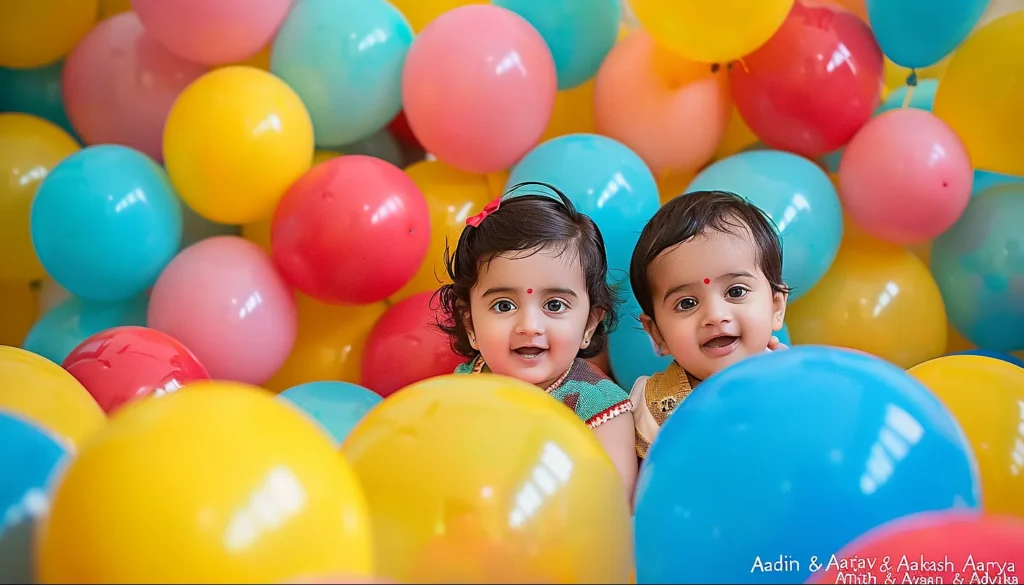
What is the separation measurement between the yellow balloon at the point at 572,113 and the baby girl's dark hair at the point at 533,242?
53cm

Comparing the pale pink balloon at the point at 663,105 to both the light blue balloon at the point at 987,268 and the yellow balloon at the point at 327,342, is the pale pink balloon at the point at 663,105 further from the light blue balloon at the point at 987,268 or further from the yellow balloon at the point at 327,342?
the yellow balloon at the point at 327,342

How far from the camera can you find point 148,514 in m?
0.68

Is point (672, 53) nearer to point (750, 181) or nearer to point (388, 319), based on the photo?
point (750, 181)

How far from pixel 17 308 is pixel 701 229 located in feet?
5.73

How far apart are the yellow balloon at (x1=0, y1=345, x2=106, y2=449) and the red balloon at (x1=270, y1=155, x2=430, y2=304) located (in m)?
0.64

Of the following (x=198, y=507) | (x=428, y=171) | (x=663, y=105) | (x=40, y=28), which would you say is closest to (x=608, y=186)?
(x=663, y=105)

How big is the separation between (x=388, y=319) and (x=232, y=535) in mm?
1245

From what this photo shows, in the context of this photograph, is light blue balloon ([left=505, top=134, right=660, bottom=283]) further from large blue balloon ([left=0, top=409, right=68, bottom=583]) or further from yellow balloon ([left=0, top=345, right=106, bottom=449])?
large blue balloon ([left=0, top=409, right=68, bottom=583])

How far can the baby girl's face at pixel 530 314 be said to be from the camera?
1.50 metres

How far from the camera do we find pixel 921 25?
71.5 inches

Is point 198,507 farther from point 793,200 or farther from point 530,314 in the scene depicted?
point 793,200

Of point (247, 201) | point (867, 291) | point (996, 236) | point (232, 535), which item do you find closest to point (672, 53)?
point (867, 291)

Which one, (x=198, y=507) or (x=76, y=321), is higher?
(x=198, y=507)

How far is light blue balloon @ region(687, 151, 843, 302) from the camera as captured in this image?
5.81 feet
